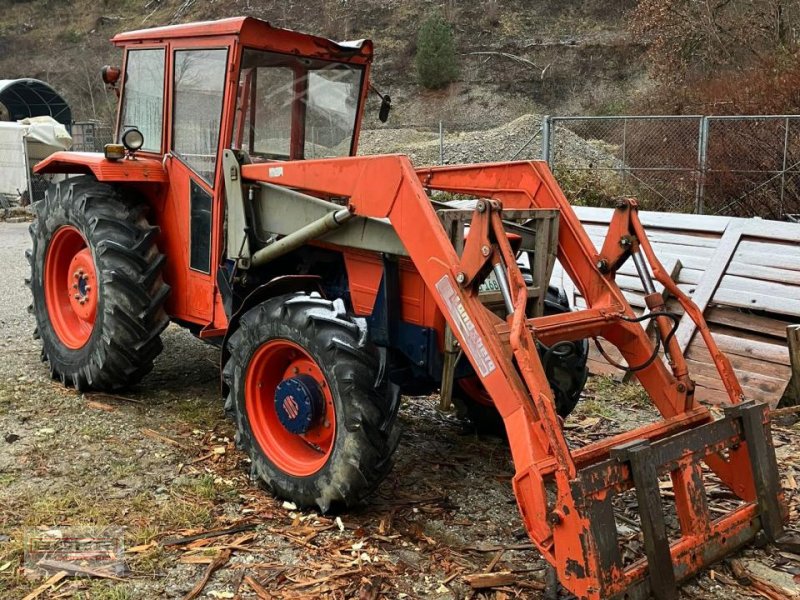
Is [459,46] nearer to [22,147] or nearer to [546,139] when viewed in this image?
A: [22,147]

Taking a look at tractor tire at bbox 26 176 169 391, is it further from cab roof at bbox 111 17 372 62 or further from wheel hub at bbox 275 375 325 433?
wheel hub at bbox 275 375 325 433

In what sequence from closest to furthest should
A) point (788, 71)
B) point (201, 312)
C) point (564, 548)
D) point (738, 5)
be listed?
point (564, 548) → point (201, 312) → point (788, 71) → point (738, 5)

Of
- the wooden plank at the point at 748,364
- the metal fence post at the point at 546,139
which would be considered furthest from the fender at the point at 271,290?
the metal fence post at the point at 546,139

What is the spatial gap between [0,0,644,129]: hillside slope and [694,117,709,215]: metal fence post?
840 inches

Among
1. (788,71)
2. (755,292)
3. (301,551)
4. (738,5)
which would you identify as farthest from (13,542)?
(738,5)

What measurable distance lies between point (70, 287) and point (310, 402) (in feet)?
9.17

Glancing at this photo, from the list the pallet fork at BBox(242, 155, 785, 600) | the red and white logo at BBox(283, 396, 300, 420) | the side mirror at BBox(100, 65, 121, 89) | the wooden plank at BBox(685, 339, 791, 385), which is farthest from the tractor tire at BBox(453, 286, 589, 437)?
the side mirror at BBox(100, 65, 121, 89)

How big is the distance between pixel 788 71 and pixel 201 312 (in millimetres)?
10216

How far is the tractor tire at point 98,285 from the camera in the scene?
536 cm

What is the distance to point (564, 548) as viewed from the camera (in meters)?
3.07

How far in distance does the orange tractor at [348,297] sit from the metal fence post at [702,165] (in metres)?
6.20

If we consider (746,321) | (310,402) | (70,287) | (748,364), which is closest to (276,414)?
(310,402)

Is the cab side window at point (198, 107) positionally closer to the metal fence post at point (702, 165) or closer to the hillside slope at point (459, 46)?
the metal fence post at point (702, 165)

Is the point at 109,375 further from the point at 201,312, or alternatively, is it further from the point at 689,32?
the point at 689,32
